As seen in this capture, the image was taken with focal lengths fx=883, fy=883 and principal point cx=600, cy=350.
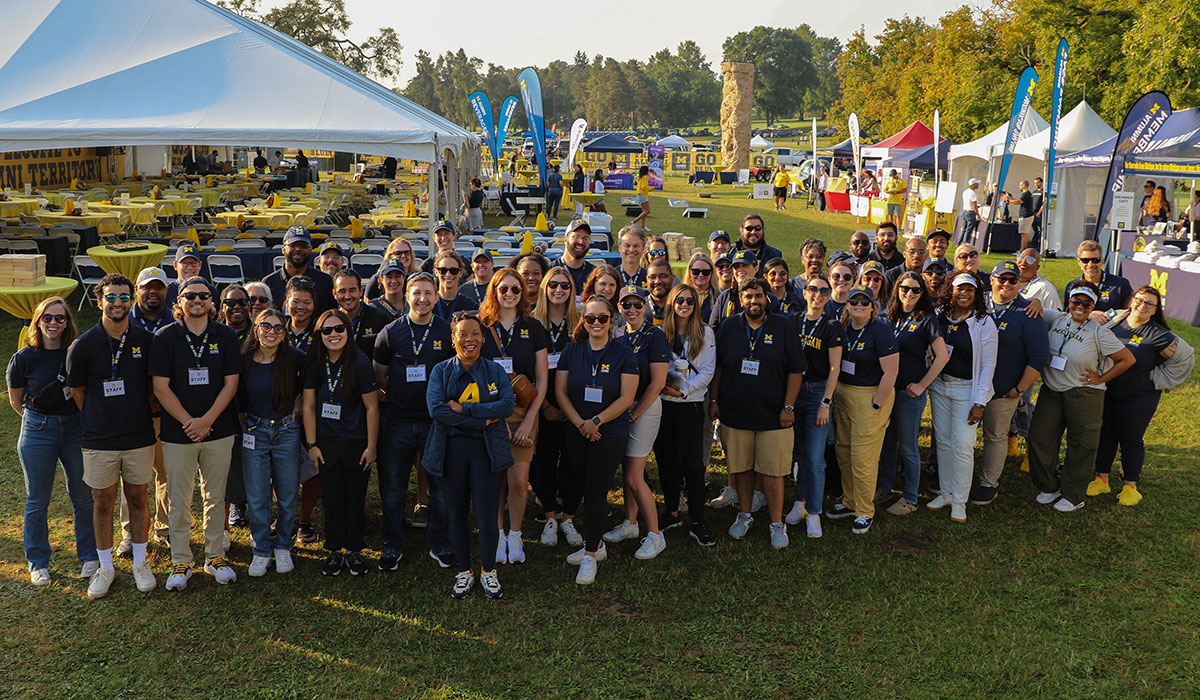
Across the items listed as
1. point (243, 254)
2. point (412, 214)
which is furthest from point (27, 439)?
point (412, 214)

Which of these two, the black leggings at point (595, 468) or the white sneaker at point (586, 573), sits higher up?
the black leggings at point (595, 468)

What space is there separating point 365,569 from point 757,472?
2.46 meters

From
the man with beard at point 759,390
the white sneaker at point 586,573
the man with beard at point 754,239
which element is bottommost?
the white sneaker at point 586,573

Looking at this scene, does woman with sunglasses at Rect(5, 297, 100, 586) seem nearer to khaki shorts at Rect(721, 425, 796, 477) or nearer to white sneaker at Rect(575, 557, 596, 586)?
white sneaker at Rect(575, 557, 596, 586)

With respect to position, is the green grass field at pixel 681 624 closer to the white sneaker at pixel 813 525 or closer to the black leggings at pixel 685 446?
the white sneaker at pixel 813 525

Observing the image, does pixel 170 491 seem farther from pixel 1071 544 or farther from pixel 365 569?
pixel 1071 544

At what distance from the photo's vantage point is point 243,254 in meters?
11.8

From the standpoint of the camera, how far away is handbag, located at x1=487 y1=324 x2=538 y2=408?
502 cm

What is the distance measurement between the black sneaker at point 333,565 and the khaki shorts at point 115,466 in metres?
1.08

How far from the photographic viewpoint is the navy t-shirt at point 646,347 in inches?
199

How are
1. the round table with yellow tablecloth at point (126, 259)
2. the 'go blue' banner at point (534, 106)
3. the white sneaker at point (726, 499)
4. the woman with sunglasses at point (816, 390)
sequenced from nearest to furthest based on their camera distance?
the woman with sunglasses at point (816, 390) < the white sneaker at point (726, 499) < the round table with yellow tablecloth at point (126, 259) < the 'go blue' banner at point (534, 106)

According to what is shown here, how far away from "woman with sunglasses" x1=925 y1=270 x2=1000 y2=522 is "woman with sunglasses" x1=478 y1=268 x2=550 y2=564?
2.68 m

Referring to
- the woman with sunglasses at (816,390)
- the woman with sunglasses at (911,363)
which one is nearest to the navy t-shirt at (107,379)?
the woman with sunglasses at (816,390)

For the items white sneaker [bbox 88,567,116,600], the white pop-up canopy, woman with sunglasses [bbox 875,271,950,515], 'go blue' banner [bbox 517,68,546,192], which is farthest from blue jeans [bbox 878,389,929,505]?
'go blue' banner [bbox 517,68,546,192]
